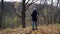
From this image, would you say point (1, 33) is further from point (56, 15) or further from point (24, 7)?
point (56, 15)

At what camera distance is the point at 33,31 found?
14938 millimetres

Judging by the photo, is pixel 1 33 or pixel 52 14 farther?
pixel 52 14

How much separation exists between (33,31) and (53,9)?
3147 centimetres

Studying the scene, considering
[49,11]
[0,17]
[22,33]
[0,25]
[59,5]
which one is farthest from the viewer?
[49,11]

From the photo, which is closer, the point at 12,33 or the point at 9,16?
the point at 12,33

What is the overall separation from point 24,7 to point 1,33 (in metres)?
7.74

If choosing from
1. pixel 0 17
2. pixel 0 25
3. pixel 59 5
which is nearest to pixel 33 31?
pixel 0 25

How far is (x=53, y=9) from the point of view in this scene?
4578cm

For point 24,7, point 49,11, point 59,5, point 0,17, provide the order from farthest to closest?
point 49,11 < point 59,5 < point 0,17 < point 24,7

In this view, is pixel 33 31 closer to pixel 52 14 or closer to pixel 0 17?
pixel 0 17

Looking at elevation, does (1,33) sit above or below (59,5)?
below

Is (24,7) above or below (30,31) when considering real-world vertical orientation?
above

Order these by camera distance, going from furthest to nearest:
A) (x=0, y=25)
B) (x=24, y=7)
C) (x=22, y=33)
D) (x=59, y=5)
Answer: (x=59, y=5)
(x=0, y=25)
(x=24, y=7)
(x=22, y=33)

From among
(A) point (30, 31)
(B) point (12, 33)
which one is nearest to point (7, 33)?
(B) point (12, 33)
